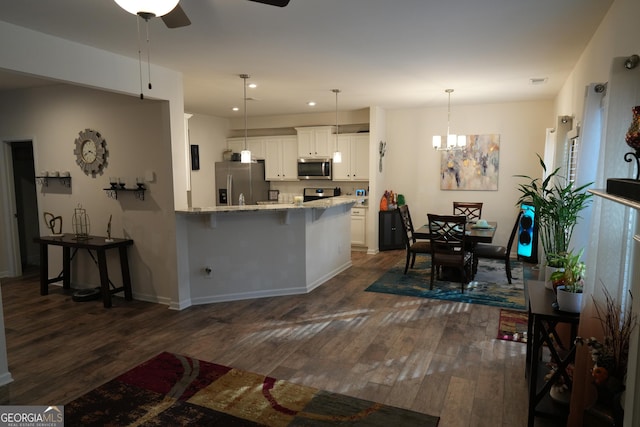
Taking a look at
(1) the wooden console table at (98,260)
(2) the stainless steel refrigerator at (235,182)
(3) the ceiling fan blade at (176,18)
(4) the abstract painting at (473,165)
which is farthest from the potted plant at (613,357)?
(2) the stainless steel refrigerator at (235,182)

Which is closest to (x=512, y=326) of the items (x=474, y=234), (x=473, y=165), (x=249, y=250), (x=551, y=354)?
(x=474, y=234)

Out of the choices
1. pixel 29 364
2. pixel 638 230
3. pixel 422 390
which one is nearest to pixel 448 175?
pixel 422 390

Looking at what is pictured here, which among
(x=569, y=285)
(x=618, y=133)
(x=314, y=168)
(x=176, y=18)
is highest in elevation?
(x=176, y=18)

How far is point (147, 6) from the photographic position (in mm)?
1614

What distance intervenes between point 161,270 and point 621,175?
4302 millimetres

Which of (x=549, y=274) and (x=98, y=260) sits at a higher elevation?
(x=549, y=274)

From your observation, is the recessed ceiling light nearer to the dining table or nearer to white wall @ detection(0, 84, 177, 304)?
the dining table

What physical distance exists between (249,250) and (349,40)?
2.56 m

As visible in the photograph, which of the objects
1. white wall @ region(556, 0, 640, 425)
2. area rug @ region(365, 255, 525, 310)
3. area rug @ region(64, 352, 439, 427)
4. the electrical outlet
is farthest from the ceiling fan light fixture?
area rug @ region(365, 255, 525, 310)

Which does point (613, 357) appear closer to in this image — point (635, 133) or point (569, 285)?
point (569, 285)

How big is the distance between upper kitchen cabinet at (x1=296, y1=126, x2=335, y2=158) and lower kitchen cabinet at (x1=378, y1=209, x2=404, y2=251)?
1.60 metres

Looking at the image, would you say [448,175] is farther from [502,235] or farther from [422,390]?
[422,390]

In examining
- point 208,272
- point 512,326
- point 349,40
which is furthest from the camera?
point 208,272

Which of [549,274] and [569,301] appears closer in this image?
[569,301]
